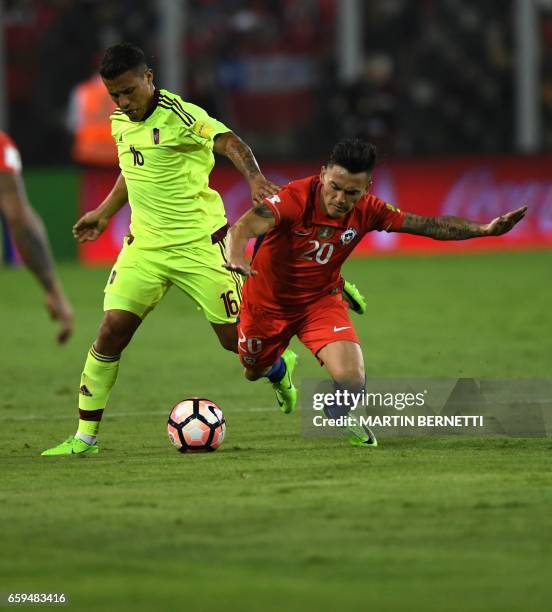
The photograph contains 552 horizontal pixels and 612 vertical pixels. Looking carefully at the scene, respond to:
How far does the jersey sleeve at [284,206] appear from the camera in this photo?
7.79m

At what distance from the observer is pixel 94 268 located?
2112cm

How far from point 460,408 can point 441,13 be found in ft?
57.1

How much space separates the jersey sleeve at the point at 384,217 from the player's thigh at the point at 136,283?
4.00 ft

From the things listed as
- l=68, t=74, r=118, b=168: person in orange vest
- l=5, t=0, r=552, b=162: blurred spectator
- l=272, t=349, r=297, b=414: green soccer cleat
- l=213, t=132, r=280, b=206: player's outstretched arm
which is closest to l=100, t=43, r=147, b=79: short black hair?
l=213, t=132, r=280, b=206: player's outstretched arm

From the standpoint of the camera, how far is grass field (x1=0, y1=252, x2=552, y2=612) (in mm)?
5078

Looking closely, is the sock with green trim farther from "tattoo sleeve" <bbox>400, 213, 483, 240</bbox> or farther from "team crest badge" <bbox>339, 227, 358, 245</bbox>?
"tattoo sleeve" <bbox>400, 213, 483, 240</bbox>

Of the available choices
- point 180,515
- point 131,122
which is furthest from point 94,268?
point 180,515

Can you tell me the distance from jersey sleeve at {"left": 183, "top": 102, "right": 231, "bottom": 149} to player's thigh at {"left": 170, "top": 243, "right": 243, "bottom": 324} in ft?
1.93

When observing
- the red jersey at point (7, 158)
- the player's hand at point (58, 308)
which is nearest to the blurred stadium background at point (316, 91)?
the red jersey at point (7, 158)

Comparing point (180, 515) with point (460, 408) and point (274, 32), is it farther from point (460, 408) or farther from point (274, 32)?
point (274, 32)

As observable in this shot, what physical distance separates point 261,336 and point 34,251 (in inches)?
83.9

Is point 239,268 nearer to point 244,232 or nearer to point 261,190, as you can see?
point 244,232

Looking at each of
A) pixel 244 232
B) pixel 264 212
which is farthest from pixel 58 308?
pixel 264 212

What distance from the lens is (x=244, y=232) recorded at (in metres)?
7.60
